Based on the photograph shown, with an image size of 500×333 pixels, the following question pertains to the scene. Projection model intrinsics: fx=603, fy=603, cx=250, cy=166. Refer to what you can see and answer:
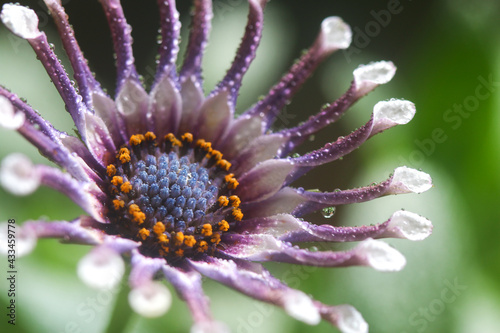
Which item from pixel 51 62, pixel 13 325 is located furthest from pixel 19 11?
pixel 13 325

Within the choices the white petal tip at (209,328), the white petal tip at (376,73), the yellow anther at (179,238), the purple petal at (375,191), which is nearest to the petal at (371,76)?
the white petal tip at (376,73)

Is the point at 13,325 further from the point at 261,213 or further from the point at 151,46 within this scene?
the point at 151,46

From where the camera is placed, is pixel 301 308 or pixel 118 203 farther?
pixel 118 203

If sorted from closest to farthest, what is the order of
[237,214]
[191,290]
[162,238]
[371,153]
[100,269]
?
[100,269], [191,290], [162,238], [237,214], [371,153]

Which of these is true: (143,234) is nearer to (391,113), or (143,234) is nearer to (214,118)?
(214,118)

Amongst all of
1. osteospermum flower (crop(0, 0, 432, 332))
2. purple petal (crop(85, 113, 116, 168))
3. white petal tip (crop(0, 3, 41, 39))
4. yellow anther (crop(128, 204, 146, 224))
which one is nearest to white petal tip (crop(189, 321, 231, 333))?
osteospermum flower (crop(0, 0, 432, 332))

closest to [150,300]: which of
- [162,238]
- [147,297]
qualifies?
[147,297]
